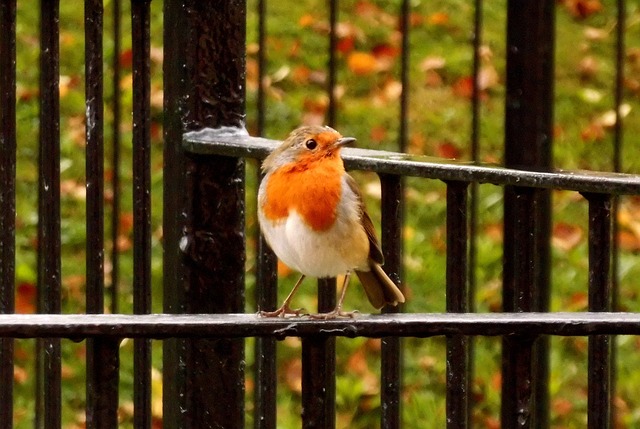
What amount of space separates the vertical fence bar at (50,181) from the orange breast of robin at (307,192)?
1.61 feet

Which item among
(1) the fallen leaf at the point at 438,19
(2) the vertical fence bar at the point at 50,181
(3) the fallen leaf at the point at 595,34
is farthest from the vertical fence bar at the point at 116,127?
(3) the fallen leaf at the point at 595,34

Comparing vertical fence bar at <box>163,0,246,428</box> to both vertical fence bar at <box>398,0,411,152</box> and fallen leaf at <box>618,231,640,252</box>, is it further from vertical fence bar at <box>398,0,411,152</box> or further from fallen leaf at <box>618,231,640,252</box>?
fallen leaf at <box>618,231,640,252</box>

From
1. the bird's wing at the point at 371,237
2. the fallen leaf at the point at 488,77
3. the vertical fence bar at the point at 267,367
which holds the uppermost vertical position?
the fallen leaf at the point at 488,77

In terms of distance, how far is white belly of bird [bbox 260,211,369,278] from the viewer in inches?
114

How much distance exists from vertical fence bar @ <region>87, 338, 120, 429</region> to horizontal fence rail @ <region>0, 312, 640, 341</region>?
0.07ft

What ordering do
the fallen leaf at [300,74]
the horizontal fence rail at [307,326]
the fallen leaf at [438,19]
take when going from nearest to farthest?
the horizontal fence rail at [307,326] < the fallen leaf at [300,74] < the fallen leaf at [438,19]

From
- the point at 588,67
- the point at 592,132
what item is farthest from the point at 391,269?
the point at 588,67

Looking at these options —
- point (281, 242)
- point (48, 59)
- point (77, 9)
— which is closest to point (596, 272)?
point (281, 242)

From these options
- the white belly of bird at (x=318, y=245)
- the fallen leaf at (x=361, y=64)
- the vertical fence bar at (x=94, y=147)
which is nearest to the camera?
the white belly of bird at (x=318, y=245)

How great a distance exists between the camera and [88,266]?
10.5ft

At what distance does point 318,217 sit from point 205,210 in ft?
1.04

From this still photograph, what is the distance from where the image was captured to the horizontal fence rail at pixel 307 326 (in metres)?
1.87

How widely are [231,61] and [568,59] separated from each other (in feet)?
14.1

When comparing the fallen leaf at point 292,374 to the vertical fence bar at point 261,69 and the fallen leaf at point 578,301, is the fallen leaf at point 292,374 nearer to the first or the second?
the fallen leaf at point 578,301
